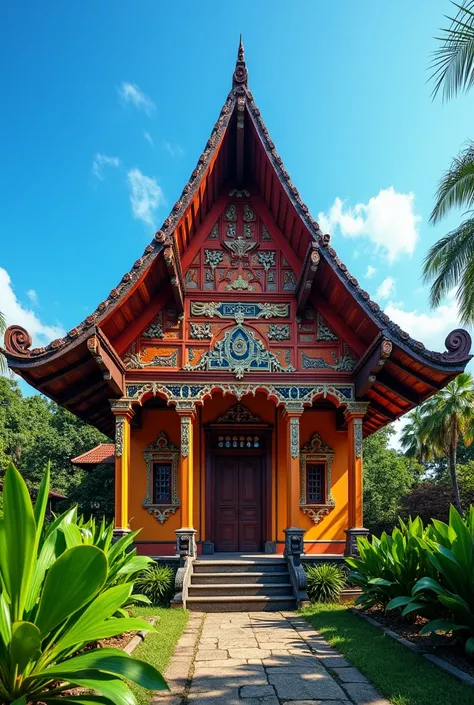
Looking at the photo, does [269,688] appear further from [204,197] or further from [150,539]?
[204,197]

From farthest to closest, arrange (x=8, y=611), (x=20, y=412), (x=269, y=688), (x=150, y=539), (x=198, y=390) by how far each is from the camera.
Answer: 1. (x=20, y=412)
2. (x=150, y=539)
3. (x=198, y=390)
4. (x=269, y=688)
5. (x=8, y=611)

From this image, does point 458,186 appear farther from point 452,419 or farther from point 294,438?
point 452,419

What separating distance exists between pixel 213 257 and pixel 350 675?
25.3ft

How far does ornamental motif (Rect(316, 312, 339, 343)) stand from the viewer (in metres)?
10.5

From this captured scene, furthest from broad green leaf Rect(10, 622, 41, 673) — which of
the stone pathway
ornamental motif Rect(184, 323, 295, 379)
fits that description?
ornamental motif Rect(184, 323, 295, 379)

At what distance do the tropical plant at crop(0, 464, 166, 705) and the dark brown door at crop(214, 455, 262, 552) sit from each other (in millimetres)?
8655

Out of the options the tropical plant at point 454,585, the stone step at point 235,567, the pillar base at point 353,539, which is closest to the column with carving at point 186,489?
the stone step at point 235,567

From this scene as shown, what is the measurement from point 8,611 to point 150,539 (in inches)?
338

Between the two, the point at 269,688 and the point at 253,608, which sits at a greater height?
the point at 269,688

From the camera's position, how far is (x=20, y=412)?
35.9 m

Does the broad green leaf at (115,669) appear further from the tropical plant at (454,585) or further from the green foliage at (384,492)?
the green foliage at (384,492)

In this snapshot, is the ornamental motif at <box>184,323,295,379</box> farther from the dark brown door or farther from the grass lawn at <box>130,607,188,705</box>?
the grass lawn at <box>130,607,188,705</box>

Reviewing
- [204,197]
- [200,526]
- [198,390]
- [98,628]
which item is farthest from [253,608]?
[204,197]

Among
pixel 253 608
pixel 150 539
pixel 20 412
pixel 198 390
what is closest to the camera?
pixel 253 608
